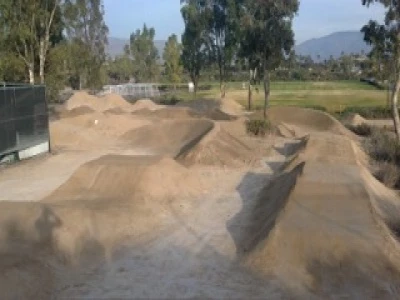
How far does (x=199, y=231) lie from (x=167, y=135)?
16.5 m

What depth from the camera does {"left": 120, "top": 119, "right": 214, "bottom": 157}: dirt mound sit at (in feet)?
92.8

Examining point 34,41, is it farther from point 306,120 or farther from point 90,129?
point 306,120

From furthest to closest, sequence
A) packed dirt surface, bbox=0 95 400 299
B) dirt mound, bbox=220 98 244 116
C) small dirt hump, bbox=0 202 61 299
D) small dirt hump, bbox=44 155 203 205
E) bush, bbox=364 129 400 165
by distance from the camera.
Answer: dirt mound, bbox=220 98 244 116
bush, bbox=364 129 400 165
small dirt hump, bbox=44 155 203 205
packed dirt surface, bbox=0 95 400 299
small dirt hump, bbox=0 202 61 299

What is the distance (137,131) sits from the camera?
31.6 m

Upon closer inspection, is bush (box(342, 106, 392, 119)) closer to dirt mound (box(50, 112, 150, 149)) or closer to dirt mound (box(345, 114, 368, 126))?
dirt mound (box(345, 114, 368, 126))

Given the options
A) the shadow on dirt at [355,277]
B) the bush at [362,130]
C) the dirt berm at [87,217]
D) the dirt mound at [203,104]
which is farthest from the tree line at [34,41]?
the shadow on dirt at [355,277]

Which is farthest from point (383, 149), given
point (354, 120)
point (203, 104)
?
point (203, 104)

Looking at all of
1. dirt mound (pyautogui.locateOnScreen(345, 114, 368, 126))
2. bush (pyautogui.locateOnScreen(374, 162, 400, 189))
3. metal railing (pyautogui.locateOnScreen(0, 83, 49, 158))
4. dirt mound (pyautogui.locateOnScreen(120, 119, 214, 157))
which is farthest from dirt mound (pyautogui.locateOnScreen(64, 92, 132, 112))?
bush (pyautogui.locateOnScreen(374, 162, 400, 189))

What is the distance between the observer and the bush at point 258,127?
30.4m

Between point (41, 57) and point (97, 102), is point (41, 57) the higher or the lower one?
the higher one

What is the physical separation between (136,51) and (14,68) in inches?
2612

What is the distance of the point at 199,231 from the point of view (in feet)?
45.3

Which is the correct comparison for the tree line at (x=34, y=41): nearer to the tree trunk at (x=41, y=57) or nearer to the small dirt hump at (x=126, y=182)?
the tree trunk at (x=41, y=57)

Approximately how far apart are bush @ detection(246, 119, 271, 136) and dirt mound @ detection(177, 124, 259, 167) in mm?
5515
